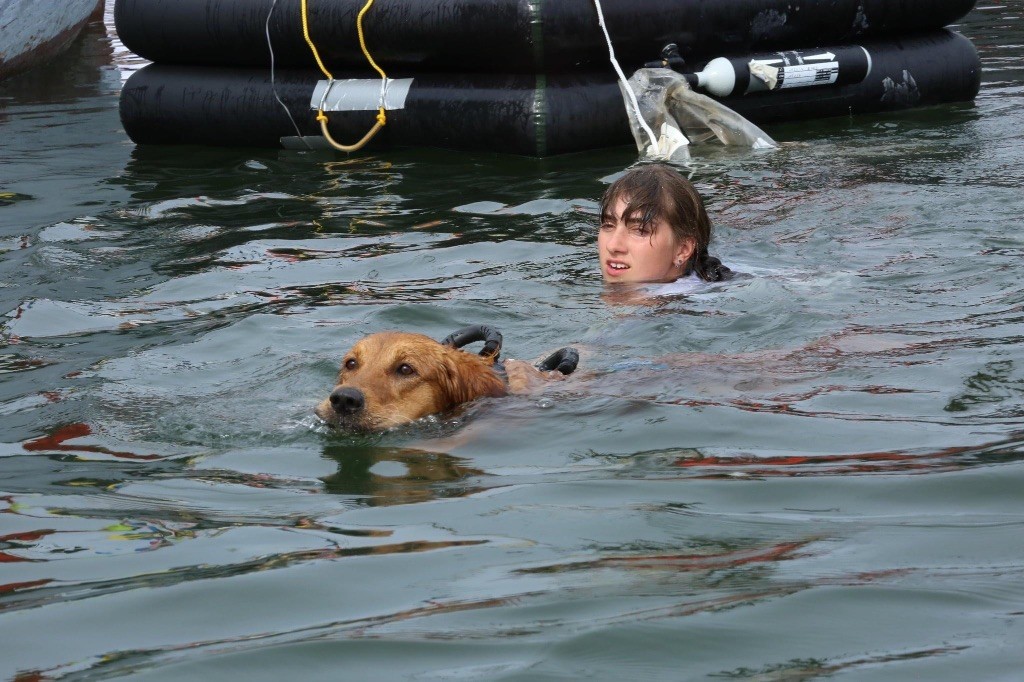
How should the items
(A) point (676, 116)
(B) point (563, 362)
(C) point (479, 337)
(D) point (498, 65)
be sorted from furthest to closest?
1. (A) point (676, 116)
2. (D) point (498, 65)
3. (C) point (479, 337)
4. (B) point (563, 362)

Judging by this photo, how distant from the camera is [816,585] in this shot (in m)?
2.48

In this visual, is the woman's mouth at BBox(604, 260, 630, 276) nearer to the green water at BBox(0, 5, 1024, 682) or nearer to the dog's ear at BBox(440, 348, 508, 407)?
the green water at BBox(0, 5, 1024, 682)

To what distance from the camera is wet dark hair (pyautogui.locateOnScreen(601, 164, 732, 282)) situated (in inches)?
237

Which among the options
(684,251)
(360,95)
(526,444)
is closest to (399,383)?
(526,444)

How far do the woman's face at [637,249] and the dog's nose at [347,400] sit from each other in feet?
7.93

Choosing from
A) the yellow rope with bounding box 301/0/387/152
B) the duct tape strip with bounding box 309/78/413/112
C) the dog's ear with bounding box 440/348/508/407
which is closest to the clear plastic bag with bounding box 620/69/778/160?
the duct tape strip with bounding box 309/78/413/112

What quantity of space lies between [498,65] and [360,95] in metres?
1.27

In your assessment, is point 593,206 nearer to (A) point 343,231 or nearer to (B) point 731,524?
(A) point 343,231

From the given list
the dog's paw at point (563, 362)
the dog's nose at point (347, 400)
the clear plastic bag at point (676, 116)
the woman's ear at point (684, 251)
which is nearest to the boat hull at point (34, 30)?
the clear plastic bag at point (676, 116)

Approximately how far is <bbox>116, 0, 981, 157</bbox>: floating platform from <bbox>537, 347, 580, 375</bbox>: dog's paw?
15.7ft

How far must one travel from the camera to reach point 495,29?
9.11 m

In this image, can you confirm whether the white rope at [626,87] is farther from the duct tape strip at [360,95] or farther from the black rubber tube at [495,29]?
the duct tape strip at [360,95]

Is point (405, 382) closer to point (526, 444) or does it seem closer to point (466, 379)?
point (466, 379)

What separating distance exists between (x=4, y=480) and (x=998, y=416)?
3.08 m
